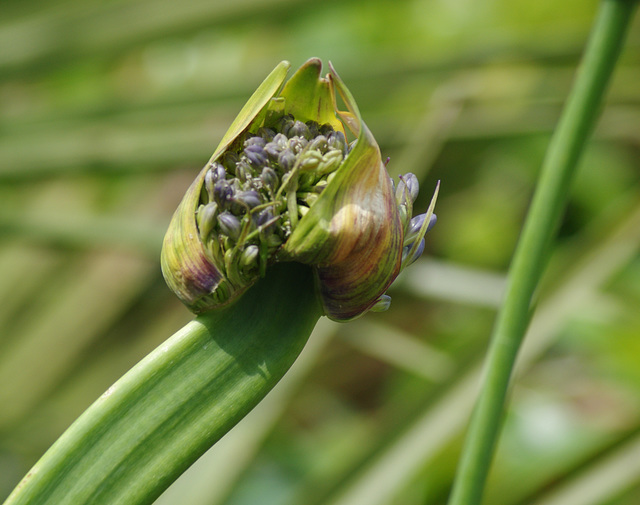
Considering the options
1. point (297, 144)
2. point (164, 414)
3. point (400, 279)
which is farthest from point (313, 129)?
point (400, 279)

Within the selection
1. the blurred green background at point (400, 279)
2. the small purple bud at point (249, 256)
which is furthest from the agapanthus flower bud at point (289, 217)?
the blurred green background at point (400, 279)

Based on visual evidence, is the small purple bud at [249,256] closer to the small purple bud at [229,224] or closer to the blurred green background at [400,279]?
the small purple bud at [229,224]

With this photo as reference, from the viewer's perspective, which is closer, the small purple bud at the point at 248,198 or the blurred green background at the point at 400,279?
the small purple bud at the point at 248,198

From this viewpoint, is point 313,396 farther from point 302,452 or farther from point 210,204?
point 210,204

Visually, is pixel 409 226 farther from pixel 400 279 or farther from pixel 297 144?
pixel 400 279

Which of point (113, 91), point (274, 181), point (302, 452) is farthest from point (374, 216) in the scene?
point (113, 91)

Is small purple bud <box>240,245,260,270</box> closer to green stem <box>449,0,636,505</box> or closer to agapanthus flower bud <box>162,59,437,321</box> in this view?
agapanthus flower bud <box>162,59,437,321</box>

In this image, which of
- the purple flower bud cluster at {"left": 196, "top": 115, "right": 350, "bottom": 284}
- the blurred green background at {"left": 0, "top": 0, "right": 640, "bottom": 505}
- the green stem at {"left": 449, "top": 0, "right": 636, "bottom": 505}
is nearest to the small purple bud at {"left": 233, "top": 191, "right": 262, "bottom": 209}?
the purple flower bud cluster at {"left": 196, "top": 115, "right": 350, "bottom": 284}
